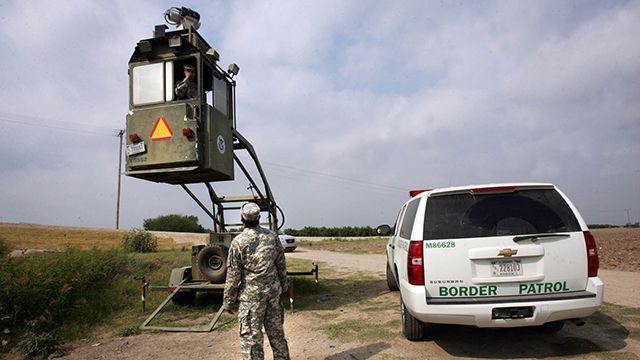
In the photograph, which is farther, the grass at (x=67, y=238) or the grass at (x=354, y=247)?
the grass at (x=354, y=247)

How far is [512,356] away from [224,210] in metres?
6.26

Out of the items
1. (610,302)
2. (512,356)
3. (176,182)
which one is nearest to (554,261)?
(512,356)

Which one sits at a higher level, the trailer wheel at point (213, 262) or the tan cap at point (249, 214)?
the tan cap at point (249, 214)

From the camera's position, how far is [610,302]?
22.5 ft

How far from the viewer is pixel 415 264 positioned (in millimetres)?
4285

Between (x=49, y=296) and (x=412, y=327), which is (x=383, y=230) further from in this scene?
(x=49, y=296)

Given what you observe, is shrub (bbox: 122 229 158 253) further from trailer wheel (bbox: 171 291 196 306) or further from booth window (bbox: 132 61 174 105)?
booth window (bbox: 132 61 174 105)

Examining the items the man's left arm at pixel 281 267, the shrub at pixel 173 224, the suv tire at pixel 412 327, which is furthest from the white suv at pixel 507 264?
the shrub at pixel 173 224

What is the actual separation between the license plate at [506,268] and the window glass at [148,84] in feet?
18.3

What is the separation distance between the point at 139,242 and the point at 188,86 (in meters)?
17.9

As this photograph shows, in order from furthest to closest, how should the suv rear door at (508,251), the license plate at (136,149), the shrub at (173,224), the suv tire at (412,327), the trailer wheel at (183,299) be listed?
the shrub at (173,224), the trailer wheel at (183,299), the license plate at (136,149), the suv tire at (412,327), the suv rear door at (508,251)

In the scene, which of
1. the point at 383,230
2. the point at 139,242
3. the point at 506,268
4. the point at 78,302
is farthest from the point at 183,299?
the point at 139,242

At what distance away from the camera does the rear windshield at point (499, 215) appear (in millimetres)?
4246

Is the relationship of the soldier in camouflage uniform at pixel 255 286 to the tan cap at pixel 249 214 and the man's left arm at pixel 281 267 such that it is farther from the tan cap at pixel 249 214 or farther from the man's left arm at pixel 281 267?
the man's left arm at pixel 281 267
